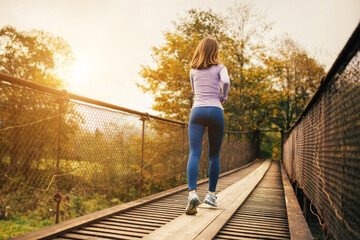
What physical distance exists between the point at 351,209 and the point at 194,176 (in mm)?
1515

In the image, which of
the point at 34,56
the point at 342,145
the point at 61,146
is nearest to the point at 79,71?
the point at 34,56

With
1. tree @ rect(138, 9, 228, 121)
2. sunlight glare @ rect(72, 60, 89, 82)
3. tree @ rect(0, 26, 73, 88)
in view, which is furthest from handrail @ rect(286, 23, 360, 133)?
sunlight glare @ rect(72, 60, 89, 82)

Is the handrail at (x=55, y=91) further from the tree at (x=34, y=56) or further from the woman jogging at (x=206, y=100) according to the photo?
the tree at (x=34, y=56)

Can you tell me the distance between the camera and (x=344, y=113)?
171 centimetres

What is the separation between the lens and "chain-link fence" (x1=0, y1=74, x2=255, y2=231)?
2258mm

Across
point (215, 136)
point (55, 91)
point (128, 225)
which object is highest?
point (55, 91)

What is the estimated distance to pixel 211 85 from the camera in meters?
2.84

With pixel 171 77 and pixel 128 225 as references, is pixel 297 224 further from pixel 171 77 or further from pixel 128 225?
pixel 171 77

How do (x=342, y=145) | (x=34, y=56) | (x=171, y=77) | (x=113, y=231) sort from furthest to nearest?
(x=34, y=56) < (x=171, y=77) < (x=113, y=231) < (x=342, y=145)

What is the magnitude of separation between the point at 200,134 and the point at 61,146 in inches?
54.8

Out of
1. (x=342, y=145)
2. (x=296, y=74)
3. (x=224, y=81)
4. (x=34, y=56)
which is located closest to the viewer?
(x=342, y=145)

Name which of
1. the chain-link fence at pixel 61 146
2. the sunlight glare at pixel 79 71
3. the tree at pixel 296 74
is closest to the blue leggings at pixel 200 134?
the chain-link fence at pixel 61 146

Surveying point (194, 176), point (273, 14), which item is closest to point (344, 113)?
point (194, 176)

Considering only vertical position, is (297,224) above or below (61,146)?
below
